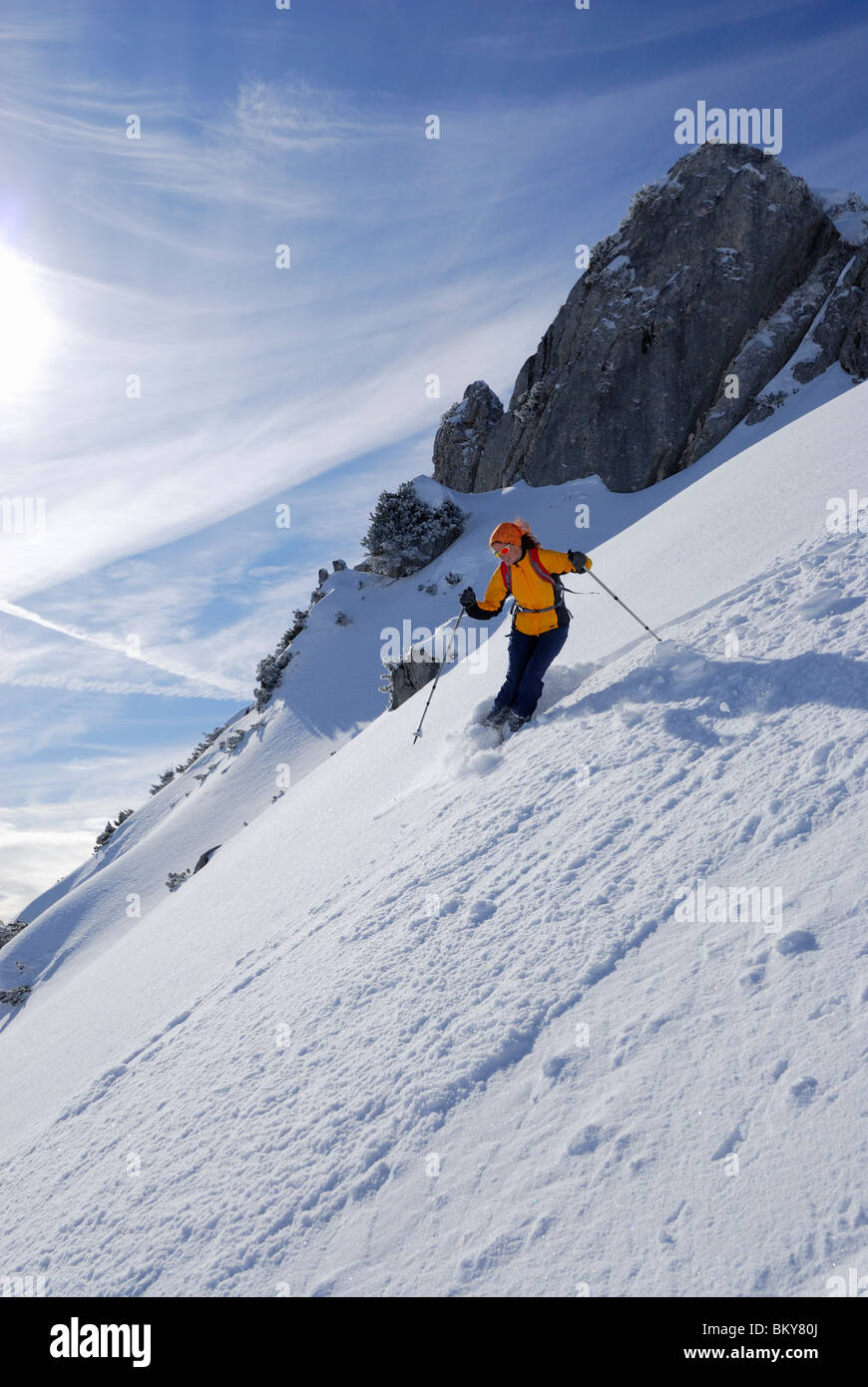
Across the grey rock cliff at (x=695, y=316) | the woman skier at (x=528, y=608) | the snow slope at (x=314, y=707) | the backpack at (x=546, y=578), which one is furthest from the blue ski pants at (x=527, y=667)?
the grey rock cliff at (x=695, y=316)

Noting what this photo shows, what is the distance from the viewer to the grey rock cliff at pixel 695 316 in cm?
2398

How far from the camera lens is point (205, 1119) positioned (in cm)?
349

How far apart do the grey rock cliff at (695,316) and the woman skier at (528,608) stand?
19895mm

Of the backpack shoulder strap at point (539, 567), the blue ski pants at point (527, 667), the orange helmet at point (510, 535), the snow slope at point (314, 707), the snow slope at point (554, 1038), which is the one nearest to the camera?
the snow slope at point (554, 1038)

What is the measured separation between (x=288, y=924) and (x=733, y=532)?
18.3ft

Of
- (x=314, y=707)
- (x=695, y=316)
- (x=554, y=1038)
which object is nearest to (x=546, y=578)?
(x=554, y=1038)

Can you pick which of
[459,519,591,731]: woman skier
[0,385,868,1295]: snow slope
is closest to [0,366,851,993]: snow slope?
[459,519,591,731]: woman skier

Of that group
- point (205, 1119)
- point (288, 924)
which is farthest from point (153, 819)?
point (205, 1119)

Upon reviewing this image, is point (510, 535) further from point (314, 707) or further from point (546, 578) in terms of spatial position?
point (314, 707)

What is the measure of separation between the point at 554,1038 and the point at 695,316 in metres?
27.3

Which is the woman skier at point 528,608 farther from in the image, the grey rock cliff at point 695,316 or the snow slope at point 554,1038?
the grey rock cliff at point 695,316

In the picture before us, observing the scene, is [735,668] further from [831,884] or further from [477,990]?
[477,990]

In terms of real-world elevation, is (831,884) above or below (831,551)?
below
